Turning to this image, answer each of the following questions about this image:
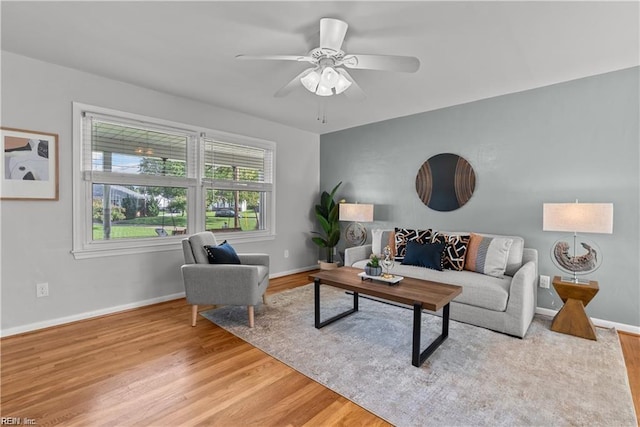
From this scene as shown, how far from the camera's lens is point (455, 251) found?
3291mm

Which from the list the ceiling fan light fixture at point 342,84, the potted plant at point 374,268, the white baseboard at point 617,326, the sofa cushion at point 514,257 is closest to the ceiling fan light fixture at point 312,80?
the ceiling fan light fixture at point 342,84

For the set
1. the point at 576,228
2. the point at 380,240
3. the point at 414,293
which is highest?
the point at 576,228

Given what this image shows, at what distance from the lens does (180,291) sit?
368 centimetres

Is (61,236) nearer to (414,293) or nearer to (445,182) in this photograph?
(414,293)

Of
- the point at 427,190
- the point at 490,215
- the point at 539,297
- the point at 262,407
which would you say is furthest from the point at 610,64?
the point at 262,407

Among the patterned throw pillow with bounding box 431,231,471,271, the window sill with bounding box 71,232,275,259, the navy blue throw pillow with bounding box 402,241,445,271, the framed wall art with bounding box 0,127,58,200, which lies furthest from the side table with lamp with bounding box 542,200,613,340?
the framed wall art with bounding box 0,127,58,200

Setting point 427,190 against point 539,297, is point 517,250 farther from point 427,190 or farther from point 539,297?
point 427,190

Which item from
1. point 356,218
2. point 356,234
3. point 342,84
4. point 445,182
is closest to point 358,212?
point 356,218

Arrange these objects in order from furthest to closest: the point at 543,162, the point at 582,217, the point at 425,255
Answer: the point at 425,255 < the point at 543,162 < the point at 582,217

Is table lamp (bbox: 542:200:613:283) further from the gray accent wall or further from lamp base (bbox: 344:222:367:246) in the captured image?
lamp base (bbox: 344:222:367:246)

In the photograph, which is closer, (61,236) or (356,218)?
(61,236)

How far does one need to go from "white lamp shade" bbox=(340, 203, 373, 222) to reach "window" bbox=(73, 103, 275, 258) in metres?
1.26

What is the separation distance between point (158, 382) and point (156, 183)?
225 centimetres

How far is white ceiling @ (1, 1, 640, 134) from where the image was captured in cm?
193
